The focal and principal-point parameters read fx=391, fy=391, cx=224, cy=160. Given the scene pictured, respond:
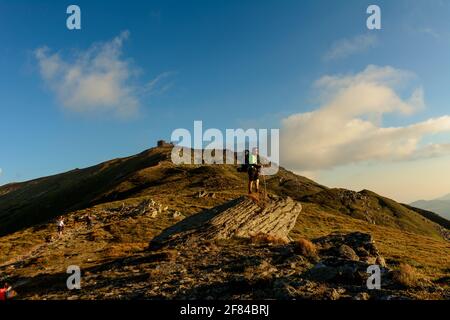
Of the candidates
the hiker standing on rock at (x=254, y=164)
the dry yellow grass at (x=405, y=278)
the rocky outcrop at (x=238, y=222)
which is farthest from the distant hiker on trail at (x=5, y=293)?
the hiker standing on rock at (x=254, y=164)

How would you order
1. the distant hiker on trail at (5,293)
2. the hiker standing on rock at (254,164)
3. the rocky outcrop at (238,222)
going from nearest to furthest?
1. the distant hiker on trail at (5,293)
2. the rocky outcrop at (238,222)
3. the hiker standing on rock at (254,164)

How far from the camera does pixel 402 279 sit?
16.8m

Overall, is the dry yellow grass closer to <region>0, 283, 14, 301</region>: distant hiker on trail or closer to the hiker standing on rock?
the hiker standing on rock

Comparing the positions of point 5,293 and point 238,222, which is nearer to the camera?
point 5,293

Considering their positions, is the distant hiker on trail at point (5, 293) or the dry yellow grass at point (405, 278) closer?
the dry yellow grass at point (405, 278)

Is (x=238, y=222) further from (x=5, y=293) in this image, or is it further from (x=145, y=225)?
(x=145, y=225)

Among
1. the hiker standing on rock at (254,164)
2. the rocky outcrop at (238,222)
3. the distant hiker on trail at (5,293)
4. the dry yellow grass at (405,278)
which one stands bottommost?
the distant hiker on trail at (5,293)

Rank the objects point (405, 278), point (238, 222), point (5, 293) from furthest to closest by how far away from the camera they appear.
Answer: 1. point (238, 222)
2. point (5, 293)
3. point (405, 278)

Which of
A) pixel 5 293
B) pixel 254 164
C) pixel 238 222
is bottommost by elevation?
pixel 5 293

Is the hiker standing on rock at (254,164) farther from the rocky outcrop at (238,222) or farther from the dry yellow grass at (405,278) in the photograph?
the dry yellow grass at (405,278)

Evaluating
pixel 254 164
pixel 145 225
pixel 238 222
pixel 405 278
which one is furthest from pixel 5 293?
pixel 145 225
